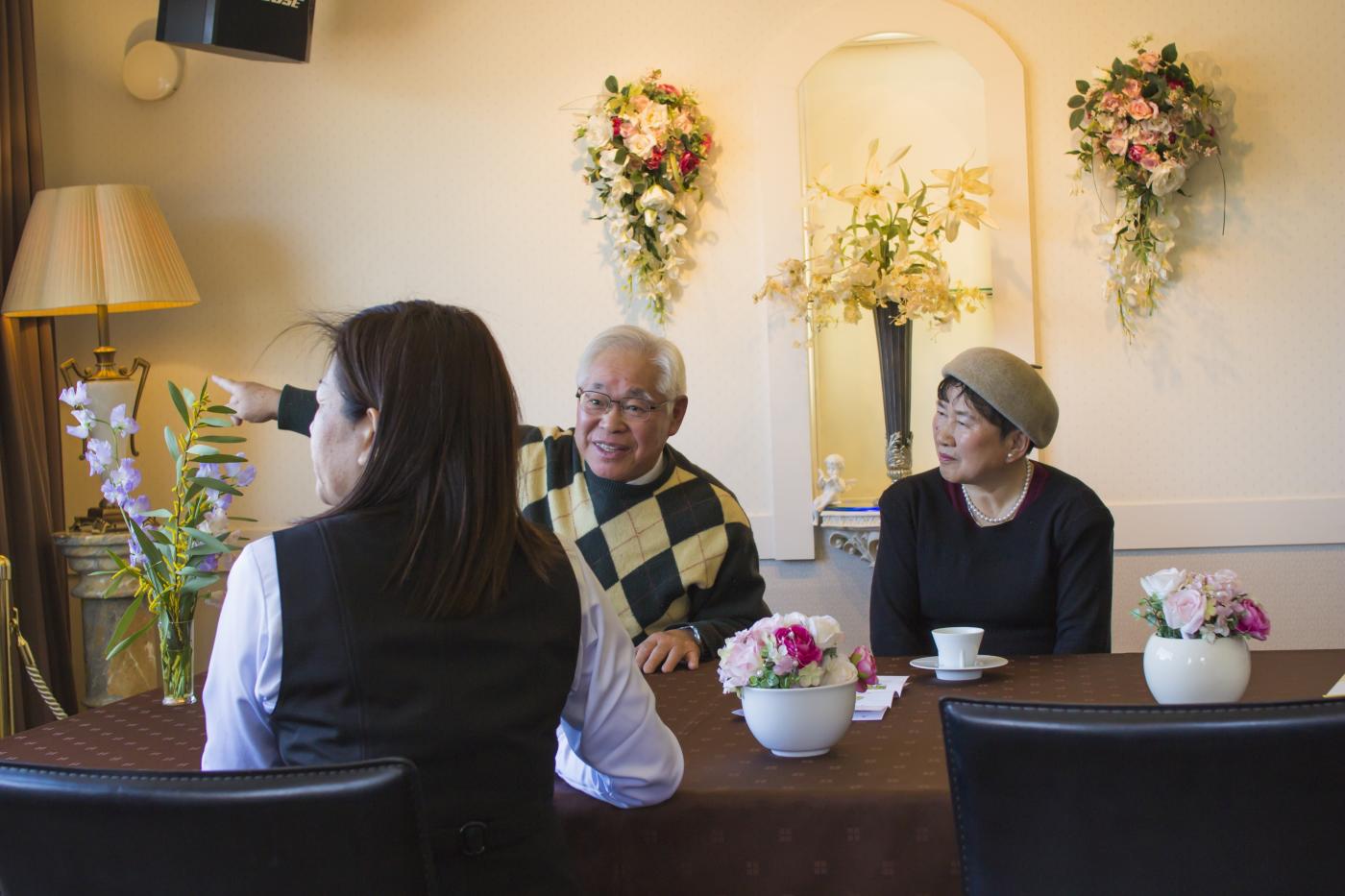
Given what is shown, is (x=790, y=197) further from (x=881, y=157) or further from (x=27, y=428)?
(x=27, y=428)

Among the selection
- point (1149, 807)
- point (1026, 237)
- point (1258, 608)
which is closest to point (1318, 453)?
point (1026, 237)

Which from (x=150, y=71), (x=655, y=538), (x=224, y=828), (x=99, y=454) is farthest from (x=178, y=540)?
(x=150, y=71)

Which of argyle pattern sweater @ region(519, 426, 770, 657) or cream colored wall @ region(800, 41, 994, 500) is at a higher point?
cream colored wall @ region(800, 41, 994, 500)

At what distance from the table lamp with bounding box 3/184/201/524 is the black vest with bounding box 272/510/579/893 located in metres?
2.82

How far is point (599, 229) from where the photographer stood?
4.10 metres

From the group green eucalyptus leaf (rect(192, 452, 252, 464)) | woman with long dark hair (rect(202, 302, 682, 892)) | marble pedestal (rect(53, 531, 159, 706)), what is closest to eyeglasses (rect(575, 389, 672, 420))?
green eucalyptus leaf (rect(192, 452, 252, 464))

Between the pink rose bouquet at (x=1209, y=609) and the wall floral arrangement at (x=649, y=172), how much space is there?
2361 mm

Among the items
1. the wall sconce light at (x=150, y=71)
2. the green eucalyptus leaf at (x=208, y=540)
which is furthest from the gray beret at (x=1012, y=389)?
the wall sconce light at (x=150, y=71)

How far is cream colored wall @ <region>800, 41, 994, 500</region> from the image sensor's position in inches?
162

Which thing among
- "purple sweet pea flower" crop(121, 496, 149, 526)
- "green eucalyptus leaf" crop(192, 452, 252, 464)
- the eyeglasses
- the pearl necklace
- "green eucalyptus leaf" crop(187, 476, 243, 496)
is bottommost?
the pearl necklace

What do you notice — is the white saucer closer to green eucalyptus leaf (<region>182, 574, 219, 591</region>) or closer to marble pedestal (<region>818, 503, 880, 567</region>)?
green eucalyptus leaf (<region>182, 574, 219, 591</region>)

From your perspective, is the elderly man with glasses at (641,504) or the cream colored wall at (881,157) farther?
the cream colored wall at (881,157)

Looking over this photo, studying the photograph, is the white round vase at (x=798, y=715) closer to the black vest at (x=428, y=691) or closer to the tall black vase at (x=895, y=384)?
the black vest at (x=428, y=691)

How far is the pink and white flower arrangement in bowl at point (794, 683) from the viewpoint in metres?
1.62
